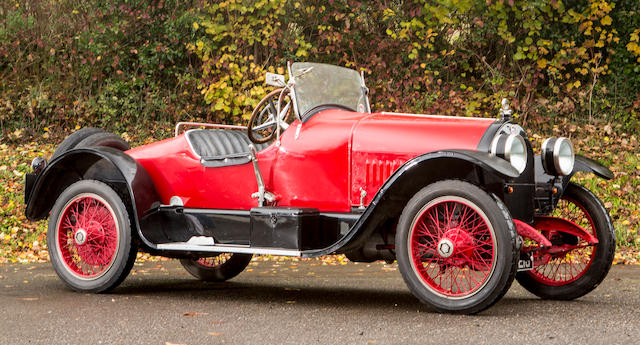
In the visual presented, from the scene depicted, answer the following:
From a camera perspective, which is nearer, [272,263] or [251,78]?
[272,263]

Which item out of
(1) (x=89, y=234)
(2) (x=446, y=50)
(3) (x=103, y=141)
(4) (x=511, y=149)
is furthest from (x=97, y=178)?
(2) (x=446, y=50)

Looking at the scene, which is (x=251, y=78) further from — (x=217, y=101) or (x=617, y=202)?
(x=617, y=202)

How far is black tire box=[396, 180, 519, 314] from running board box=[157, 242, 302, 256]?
89 centimetres

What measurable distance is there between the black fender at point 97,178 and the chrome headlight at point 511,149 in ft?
9.27

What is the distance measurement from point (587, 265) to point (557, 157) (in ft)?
2.92

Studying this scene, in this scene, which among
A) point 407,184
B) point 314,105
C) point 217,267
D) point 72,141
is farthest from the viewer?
point 217,267

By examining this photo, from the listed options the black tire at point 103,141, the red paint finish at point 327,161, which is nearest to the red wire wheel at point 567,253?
the red paint finish at point 327,161

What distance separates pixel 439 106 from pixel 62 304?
915cm

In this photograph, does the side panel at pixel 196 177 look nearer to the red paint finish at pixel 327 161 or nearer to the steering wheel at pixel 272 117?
the red paint finish at pixel 327 161

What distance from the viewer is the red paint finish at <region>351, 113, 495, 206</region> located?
5.79 meters

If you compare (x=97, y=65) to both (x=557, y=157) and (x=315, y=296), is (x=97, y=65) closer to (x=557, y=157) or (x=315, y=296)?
(x=315, y=296)

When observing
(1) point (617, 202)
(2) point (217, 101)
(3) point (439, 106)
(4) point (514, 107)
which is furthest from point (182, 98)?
(1) point (617, 202)

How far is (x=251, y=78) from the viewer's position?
14602 millimetres

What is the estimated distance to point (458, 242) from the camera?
5391mm
